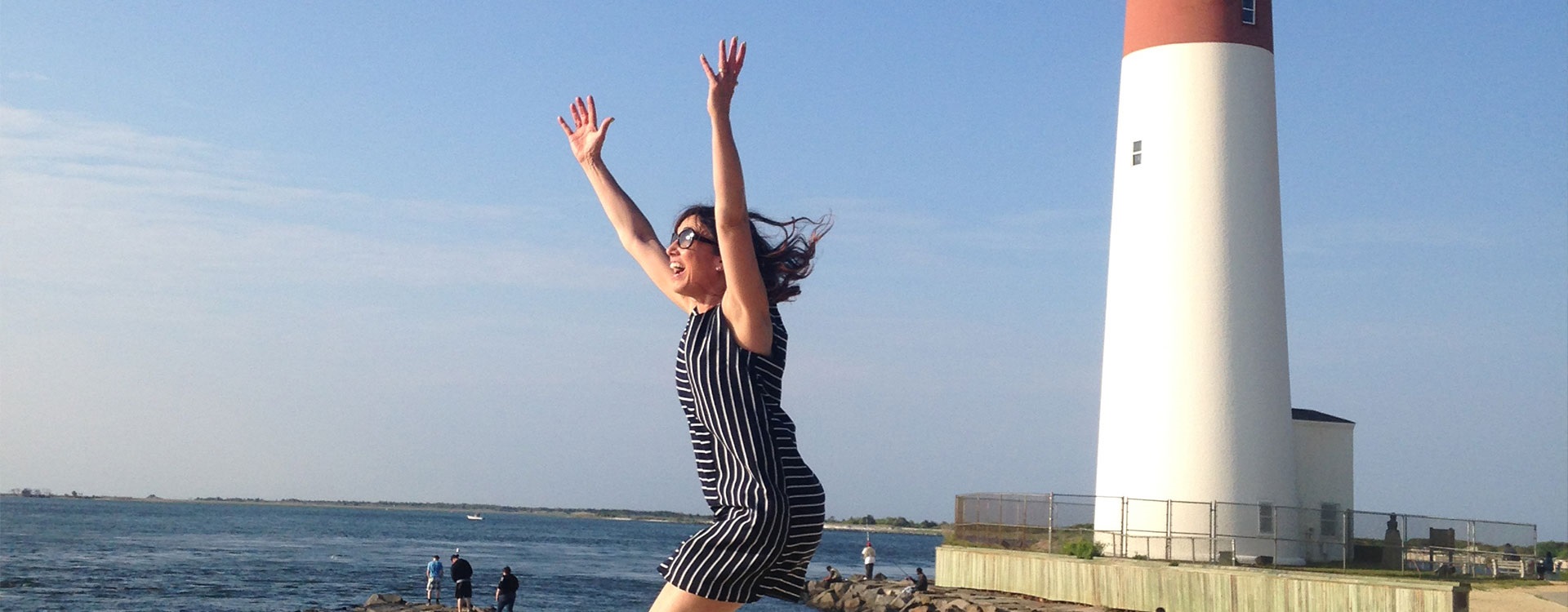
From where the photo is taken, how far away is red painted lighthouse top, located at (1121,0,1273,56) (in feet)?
74.1

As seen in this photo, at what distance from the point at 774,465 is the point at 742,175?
665 mm

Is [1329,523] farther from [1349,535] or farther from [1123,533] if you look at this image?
[1123,533]

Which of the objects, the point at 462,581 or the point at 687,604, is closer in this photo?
the point at 687,604

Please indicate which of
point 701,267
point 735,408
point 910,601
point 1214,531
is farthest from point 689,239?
point 910,601

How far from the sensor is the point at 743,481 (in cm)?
327

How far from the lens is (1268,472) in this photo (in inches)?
875

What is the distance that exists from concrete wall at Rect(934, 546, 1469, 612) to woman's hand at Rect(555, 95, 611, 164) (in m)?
15.2

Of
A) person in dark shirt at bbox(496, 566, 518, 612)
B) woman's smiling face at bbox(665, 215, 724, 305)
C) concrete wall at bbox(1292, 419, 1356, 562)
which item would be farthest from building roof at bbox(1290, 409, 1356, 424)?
woman's smiling face at bbox(665, 215, 724, 305)

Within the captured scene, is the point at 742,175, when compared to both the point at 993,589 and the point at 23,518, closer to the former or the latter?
the point at 993,589

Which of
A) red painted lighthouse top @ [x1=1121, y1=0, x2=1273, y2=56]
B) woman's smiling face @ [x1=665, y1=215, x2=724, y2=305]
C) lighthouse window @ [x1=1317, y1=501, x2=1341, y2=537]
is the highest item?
red painted lighthouse top @ [x1=1121, y1=0, x2=1273, y2=56]

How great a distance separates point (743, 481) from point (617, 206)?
1.12 meters

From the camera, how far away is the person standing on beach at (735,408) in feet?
10.7

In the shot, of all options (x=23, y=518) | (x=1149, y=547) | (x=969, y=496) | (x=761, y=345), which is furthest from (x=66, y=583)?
(x=23, y=518)

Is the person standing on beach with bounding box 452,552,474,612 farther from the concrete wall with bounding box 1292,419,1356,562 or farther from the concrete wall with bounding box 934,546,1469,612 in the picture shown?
the concrete wall with bounding box 1292,419,1356,562
